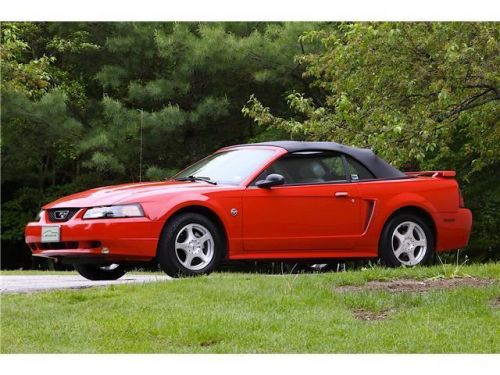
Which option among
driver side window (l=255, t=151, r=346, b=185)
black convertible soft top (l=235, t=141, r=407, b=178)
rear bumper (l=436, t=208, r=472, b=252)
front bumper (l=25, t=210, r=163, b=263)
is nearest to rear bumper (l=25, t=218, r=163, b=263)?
front bumper (l=25, t=210, r=163, b=263)

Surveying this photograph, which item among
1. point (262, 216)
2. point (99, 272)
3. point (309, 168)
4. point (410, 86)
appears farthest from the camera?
point (410, 86)

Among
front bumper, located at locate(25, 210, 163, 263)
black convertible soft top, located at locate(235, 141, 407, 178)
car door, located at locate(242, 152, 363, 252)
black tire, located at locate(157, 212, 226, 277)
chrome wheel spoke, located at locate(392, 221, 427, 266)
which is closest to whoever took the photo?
front bumper, located at locate(25, 210, 163, 263)

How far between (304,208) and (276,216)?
333 mm

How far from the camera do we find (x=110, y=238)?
28.1ft

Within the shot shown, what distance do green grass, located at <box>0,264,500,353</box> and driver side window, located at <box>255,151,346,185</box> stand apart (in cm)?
149

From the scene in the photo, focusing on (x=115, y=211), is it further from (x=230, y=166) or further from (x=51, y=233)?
(x=230, y=166)

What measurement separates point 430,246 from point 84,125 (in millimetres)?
11707

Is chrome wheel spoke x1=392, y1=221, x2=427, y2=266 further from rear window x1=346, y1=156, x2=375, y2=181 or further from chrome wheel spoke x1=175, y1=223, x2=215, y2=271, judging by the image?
chrome wheel spoke x1=175, y1=223, x2=215, y2=271

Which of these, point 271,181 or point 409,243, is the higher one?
point 271,181

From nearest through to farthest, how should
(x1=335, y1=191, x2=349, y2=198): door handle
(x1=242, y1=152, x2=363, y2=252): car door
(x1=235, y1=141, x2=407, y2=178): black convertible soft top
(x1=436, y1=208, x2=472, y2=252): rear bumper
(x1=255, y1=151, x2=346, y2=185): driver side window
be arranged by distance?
(x1=242, y1=152, x2=363, y2=252): car door, (x1=255, y1=151, x2=346, y2=185): driver side window, (x1=335, y1=191, x2=349, y2=198): door handle, (x1=235, y1=141, x2=407, y2=178): black convertible soft top, (x1=436, y1=208, x2=472, y2=252): rear bumper

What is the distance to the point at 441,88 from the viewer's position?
11.3 metres

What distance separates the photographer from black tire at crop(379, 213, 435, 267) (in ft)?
32.7

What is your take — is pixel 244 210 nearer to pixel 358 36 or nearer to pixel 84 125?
pixel 358 36

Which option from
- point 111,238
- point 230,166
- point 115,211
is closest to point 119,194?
point 115,211
